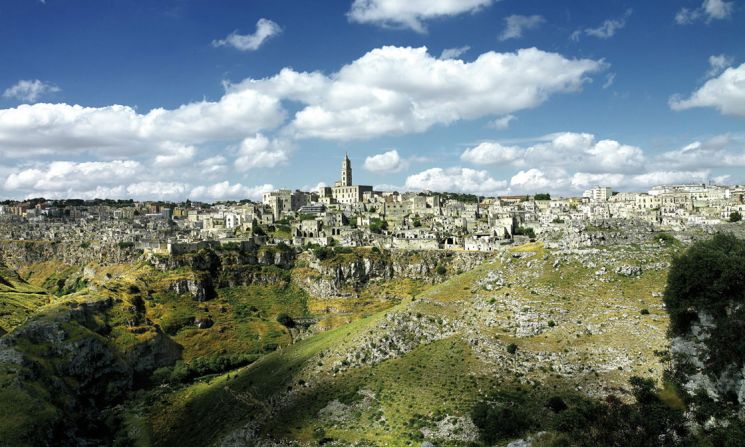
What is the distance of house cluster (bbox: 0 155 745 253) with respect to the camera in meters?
117

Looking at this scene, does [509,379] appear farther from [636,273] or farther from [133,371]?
[133,371]

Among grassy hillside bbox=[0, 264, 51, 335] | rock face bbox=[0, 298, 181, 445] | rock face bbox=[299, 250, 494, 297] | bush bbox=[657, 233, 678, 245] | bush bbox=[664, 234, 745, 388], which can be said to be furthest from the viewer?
rock face bbox=[299, 250, 494, 297]

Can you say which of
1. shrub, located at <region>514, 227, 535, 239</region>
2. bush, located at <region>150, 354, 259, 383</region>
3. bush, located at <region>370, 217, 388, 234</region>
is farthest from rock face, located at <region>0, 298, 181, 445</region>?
shrub, located at <region>514, 227, 535, 239</region>

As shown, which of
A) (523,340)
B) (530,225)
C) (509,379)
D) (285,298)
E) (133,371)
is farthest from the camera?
(530,225)

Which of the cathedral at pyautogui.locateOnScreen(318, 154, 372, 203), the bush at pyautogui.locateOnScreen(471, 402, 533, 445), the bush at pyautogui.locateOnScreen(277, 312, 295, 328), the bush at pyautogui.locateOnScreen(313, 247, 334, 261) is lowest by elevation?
the bush at pyautogui.locateOnScreen(277, 312, 295, 328)

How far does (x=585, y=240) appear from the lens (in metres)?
66.5

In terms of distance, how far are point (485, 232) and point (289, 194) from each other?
76893 mm

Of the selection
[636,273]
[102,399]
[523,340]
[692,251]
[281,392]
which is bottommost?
[102,399]

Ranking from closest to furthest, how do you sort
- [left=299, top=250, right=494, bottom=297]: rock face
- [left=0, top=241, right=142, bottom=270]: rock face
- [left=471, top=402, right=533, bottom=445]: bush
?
[left=471, top=402, right=533, bottom=445]: bush → [left=299, top=250, right=494, bottom=297]: rock face → [left=0, top=241, right=142, bottom=270]: rock face

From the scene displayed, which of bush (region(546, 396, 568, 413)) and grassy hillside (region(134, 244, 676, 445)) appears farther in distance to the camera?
grassy hillside (region(134, 244, 676, 445))

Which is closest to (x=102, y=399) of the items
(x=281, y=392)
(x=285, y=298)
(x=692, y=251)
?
(x=281, y=392)

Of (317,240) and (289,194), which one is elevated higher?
(289,194)

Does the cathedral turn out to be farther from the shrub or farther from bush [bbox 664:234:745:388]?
bush [bbox 664:234:745:388]

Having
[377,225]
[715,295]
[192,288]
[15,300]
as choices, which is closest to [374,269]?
[377,225]
